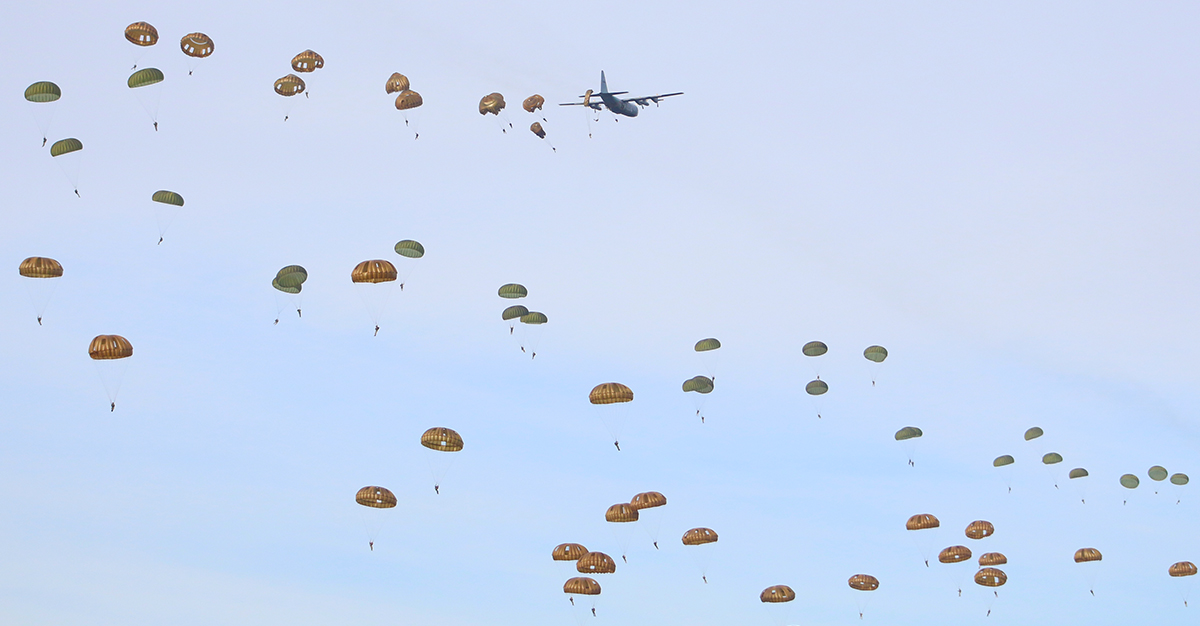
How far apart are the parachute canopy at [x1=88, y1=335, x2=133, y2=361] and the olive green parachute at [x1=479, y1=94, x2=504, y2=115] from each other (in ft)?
104

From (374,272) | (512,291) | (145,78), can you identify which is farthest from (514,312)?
(145,78)

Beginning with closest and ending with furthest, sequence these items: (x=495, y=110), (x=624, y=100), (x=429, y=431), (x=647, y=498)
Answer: (x=429, y=431)
(x=647, y=498)
(x=495, y=110)
(x=624, y=100)

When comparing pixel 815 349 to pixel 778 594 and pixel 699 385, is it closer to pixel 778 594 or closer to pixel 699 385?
pixel 699 385

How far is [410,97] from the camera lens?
85.8 meters

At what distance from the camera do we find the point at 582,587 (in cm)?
8431

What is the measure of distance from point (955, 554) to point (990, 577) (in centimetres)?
433

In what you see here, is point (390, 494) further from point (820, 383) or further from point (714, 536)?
point (820, 383)

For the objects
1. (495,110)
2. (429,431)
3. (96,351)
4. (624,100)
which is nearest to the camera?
(96,351)

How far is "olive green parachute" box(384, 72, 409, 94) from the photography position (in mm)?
86831

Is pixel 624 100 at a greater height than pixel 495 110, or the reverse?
pixel 624 100

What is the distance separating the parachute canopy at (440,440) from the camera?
252ft

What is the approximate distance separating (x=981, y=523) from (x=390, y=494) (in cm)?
4558

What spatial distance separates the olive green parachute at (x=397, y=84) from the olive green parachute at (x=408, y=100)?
20.3 inches

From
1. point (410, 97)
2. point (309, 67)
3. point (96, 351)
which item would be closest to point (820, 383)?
point (410, 97)
